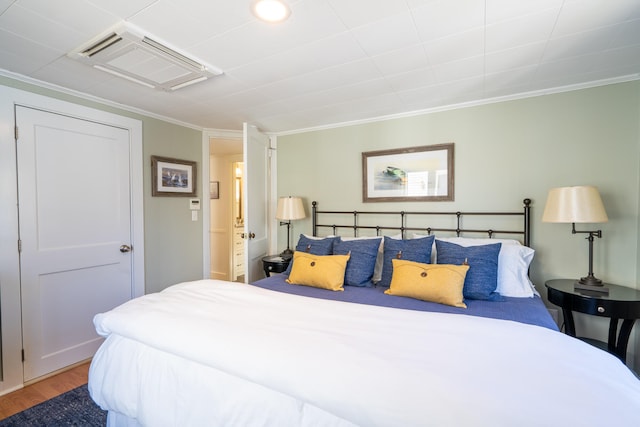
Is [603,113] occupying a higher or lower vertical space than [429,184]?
higher

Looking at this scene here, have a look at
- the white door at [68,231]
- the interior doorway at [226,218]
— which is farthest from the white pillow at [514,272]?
the interior doorway at [226,218]

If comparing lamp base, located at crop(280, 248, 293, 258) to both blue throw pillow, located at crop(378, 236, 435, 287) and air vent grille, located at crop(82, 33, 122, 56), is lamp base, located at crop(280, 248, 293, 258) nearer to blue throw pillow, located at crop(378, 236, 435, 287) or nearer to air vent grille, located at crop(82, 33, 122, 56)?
blue throw pillow, located at crop(378, 236, 435, 287)

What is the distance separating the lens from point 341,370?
101 centimetres

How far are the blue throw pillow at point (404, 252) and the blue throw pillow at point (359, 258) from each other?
3.9 inches

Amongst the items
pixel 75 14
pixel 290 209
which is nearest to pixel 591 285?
pixel 290 209

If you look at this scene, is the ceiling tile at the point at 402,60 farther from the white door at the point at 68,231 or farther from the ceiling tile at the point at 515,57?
the white door at the point at 68,231

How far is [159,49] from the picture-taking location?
1.74m

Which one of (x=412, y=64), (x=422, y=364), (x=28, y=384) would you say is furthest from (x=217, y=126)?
(x=422, y=364)

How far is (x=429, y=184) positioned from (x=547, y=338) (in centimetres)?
188

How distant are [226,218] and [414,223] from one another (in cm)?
336

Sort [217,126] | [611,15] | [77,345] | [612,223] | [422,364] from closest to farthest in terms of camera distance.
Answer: [422,364] < [611,15] < [612,223] < [77,345] < [217,126]

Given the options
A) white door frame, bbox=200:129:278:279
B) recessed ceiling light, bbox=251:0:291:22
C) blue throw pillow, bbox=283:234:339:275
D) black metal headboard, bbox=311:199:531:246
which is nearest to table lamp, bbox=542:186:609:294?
black metal headboard, bbox=311:199:531:246

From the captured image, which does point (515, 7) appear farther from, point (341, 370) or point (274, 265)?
point (274, 265)

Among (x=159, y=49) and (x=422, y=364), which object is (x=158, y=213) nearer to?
(x=159, y=49)
